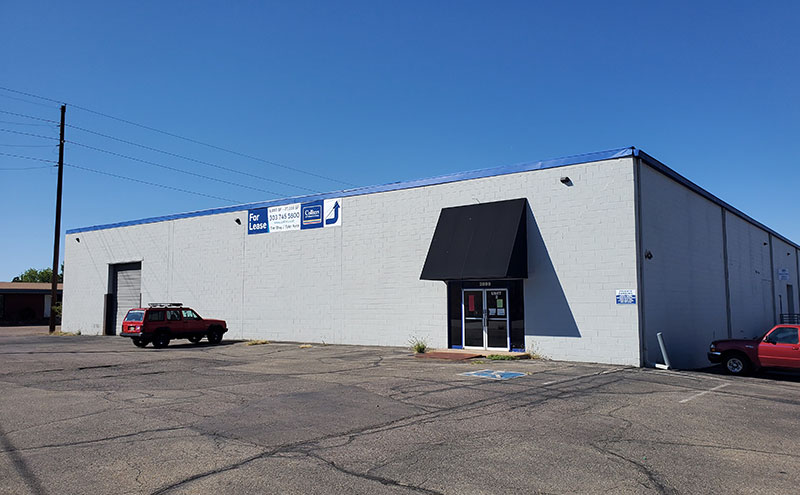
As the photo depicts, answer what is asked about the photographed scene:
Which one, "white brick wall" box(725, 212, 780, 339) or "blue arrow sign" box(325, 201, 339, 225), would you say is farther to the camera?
"white brick wall" box(725, 212, 780, 339)

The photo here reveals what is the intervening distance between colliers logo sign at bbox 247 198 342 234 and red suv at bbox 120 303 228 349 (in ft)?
16.8

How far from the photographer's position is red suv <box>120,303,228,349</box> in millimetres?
25250

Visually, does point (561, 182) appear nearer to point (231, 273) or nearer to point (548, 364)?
point (548, 364)

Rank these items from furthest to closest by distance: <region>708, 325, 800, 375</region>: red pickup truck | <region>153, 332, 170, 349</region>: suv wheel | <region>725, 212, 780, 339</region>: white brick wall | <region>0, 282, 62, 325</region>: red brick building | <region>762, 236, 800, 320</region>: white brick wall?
<region>0, 282, 62, 325</region>: red brick building < <region>762, 236, 800, 320</region>: white brick wall < <region>725, 212, 780, 339</region>: white brick wall < <region>153, 332, 170, 349</region>: suv wheel < <region>708, 325, 800, 375</region>: red pickup truck

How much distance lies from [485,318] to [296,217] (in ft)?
36.0

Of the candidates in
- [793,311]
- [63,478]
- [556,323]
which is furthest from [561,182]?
[793,311]

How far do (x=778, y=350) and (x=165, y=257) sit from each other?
29.3 metres

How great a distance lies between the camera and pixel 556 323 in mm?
19469

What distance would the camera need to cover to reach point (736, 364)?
1698 cm

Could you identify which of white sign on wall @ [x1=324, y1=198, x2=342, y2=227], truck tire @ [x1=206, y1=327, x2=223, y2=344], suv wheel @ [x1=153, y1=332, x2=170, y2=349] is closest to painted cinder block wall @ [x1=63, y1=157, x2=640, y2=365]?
white sign on wall @ [x1=324, y1=198, x2=342, y2=227]

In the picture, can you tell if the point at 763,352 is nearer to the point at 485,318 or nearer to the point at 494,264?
the point at 494,264

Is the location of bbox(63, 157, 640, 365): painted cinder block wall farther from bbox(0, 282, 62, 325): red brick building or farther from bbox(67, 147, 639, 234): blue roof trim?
bbox(0, 282, 62, 325): red brick building

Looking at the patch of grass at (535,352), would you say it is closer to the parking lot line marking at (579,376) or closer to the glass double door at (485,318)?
the glass double door at (485,318)

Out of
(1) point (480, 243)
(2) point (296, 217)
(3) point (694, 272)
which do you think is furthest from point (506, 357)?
(2) point (296, 217)
